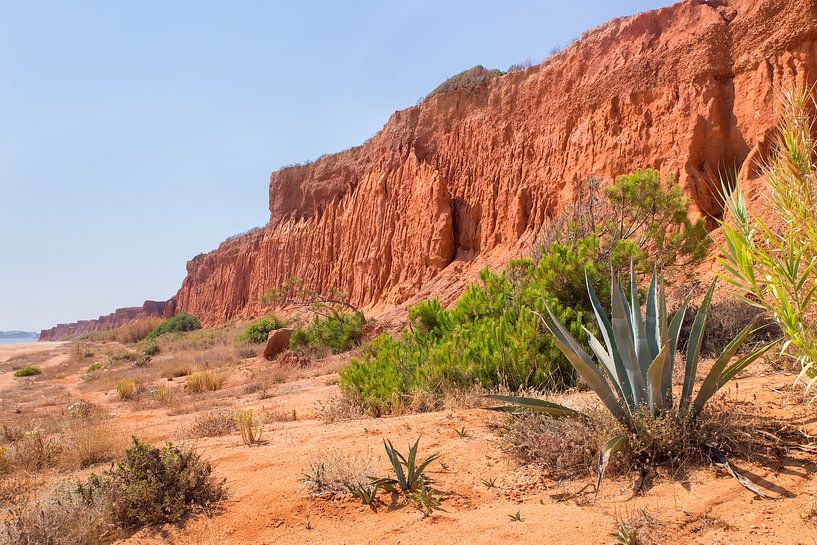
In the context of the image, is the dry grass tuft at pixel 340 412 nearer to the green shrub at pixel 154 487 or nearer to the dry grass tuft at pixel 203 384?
the green shrub at pixel 154 487

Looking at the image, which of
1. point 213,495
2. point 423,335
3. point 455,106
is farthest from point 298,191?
point 213,495

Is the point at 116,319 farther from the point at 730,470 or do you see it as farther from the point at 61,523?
the point at 730,470

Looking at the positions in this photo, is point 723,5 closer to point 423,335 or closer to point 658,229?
point 658,229

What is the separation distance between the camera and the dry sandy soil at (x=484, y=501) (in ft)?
8.09

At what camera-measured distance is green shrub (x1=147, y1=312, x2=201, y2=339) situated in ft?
135

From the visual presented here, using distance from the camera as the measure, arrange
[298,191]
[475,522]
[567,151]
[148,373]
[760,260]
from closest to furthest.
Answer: [760,260] < [475,522] < [148,373] < [567,151] < [298,191]

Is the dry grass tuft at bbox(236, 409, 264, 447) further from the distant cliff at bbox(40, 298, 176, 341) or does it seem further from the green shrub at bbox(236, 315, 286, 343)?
the distant cliff at bbox(40, 298, 176, 341)

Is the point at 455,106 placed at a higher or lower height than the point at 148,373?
higher

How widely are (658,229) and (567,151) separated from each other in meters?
9.40

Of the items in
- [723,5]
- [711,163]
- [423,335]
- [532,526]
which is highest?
[723,5]

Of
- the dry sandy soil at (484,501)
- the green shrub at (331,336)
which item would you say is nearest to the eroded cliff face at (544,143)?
the dry sandy soil at (484,501)

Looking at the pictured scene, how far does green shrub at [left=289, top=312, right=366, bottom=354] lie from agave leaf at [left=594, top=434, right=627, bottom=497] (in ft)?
41.7

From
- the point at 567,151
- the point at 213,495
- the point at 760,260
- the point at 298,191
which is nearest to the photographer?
the point at 760,260

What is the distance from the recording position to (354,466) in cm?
349
